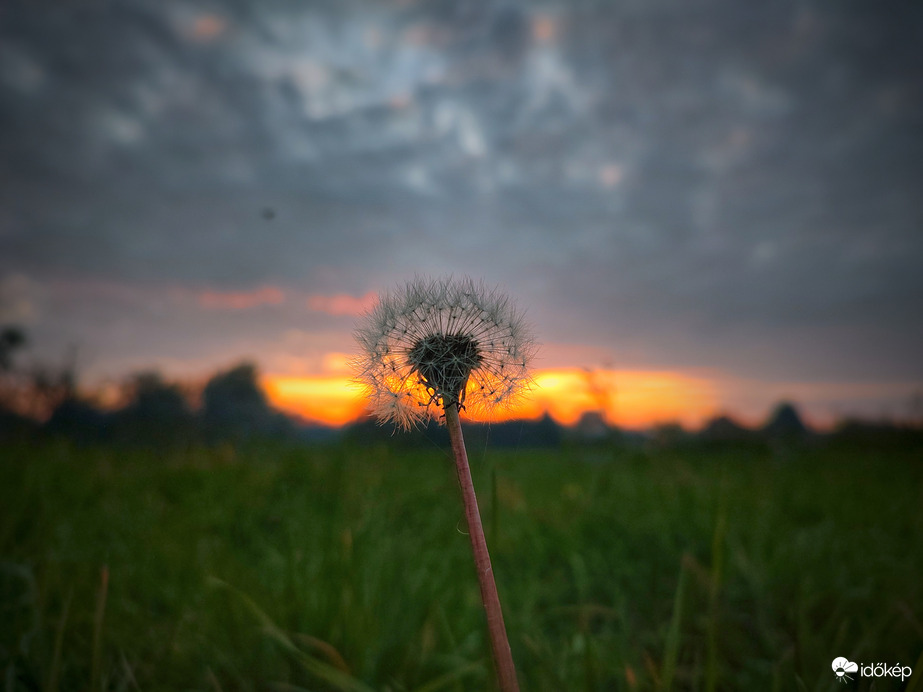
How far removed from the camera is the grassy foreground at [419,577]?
2404 millimetres

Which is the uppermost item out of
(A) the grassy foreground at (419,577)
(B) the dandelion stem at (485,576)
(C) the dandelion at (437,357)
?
(C) the dandelion at (437,357)

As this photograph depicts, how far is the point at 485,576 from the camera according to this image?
92 centimetres

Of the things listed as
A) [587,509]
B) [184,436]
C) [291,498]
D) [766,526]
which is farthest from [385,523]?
[184,436]

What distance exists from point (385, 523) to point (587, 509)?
194 centimetres

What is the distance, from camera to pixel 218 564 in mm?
3816

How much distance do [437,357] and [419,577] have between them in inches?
111

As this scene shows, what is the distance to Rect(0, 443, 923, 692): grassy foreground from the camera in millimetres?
2404

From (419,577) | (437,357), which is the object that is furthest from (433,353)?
(419,577)

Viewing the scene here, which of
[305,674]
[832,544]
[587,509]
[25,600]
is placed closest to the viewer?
[305,674]

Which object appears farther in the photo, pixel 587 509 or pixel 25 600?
pixel 587 509

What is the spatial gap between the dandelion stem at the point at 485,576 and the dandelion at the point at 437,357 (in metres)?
0.13

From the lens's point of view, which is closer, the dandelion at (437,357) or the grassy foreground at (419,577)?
the dandelion at (437,357)

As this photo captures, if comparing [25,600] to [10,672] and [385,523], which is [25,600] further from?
[385,523]

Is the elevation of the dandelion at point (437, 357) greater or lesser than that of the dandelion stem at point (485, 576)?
greater
